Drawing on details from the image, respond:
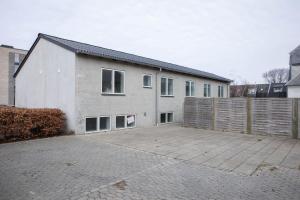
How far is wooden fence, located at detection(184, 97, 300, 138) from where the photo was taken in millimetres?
11945

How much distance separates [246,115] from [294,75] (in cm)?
2732

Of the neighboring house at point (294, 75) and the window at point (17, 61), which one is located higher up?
the window at point (17, 61)

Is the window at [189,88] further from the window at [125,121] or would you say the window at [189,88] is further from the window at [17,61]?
the window at [17,61]

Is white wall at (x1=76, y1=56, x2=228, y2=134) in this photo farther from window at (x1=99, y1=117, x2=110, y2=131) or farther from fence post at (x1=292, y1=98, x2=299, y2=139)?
A: fence post at (x1=292, y1=98, x2=299, y2=139)

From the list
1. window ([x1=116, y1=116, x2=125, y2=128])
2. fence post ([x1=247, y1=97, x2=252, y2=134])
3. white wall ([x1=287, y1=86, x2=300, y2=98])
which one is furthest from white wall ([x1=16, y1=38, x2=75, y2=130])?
white wall ([x1=287, y1=86, x2=300, y2=98])

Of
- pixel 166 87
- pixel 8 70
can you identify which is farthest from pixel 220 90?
pixel 8 70

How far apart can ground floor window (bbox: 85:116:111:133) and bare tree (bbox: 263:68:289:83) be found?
66.7m

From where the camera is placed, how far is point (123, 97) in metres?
13.8

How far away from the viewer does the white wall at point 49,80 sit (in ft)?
38.4

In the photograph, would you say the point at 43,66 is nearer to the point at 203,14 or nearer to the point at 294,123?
the point at 203,14

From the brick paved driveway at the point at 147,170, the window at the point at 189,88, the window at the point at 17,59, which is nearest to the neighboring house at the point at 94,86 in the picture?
the window at the point at 189,88

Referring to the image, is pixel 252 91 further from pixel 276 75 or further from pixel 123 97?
pixel 123 97

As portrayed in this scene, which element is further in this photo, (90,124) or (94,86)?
(94,86)

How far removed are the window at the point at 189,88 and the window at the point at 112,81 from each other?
7.37m
